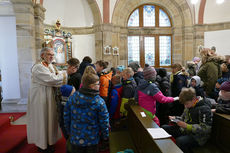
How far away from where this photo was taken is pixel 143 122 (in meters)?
2.22

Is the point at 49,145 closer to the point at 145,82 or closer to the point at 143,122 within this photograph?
the point at 143,122

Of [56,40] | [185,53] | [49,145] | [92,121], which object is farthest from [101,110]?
[185,53]

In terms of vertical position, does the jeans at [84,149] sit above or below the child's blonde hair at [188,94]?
below

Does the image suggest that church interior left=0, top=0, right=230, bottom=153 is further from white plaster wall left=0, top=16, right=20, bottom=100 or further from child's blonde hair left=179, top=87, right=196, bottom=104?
child's blonde hair left=179, top=87, right=196, bottom=104

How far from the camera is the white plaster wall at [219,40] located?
32.3 ft

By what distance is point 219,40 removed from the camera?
10.0 meters

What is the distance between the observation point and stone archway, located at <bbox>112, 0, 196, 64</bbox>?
10.2 m

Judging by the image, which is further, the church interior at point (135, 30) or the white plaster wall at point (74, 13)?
the white plaster wall at point (74, 13)

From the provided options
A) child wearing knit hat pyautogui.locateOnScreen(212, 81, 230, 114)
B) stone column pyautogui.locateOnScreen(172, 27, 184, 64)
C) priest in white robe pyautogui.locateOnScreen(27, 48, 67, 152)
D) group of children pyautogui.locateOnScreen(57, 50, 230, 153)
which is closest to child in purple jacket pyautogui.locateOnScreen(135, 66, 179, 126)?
group of children pyautogui.locateOnScreen(57, 50, 230, 153)

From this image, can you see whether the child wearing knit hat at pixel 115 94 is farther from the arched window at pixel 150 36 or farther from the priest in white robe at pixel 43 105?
the arched window at pixel 150 36

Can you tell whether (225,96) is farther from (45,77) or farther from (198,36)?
(198,36)

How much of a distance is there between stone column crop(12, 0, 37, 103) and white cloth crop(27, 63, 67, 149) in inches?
96.3

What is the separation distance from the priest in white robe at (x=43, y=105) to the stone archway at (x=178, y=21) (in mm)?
7770

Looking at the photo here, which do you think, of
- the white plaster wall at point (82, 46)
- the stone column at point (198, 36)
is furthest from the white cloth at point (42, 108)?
the stone column at point (198, 36)
